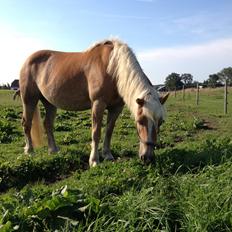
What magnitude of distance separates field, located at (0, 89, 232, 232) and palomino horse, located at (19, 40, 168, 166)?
538mm

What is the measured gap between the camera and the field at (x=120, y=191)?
13.0 feet

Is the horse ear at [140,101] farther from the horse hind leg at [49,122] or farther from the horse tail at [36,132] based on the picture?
the horse tail at [36,132]

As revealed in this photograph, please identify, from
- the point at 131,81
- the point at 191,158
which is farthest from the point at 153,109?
the point at 191,158

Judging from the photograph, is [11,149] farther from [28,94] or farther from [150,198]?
[150,198]

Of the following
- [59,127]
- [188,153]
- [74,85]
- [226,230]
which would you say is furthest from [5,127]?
[226,230]

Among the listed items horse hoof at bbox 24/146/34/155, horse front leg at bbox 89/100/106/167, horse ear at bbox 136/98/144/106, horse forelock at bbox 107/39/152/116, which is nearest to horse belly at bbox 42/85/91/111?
horse front leg at bbox 89/100/106/167

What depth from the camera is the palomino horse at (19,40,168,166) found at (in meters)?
6.67

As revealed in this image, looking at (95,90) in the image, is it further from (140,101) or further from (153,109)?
(153,109)

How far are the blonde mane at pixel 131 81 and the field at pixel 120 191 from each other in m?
0.89

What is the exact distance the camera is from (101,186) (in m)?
5.73

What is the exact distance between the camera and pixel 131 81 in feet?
23.4

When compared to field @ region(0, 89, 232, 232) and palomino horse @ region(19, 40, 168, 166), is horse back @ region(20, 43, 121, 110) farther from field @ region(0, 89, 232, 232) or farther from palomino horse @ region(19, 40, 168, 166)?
field @ region(0, 89, 232, 232)

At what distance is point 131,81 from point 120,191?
2167 mm

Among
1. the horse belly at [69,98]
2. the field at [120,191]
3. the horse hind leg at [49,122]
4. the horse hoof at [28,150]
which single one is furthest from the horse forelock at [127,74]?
the horse hoof at [28,150]
